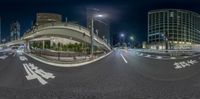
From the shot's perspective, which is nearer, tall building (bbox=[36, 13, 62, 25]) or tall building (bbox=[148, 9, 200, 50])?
tall building (bbox=[36, 13, 62, 25])

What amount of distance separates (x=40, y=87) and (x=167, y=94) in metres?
4.77

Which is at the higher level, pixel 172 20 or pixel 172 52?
pixel 172 20

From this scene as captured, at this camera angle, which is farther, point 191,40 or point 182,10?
point 191,40

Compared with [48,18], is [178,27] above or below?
below

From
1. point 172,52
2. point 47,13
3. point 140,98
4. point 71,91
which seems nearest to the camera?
point 140,98

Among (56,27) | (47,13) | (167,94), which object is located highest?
(47,13)

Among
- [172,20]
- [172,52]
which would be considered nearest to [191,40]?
[172,20]

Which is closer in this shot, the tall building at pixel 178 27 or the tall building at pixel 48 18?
the tall building at pixel 48 18

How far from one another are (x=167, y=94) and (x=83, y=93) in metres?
2.82

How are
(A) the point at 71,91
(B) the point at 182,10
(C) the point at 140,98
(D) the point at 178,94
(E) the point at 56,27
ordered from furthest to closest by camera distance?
(B) the point at 182,10, (E) the point at 56,27, (A) the point at 71,91, (D) the point at 178,94, (C) the point at 140,98

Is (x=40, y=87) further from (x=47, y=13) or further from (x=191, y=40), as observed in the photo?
(x=191, y=40)

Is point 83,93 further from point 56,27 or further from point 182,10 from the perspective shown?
point 182,10

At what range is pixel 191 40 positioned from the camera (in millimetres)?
95250

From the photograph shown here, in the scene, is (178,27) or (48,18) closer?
(48,18)
